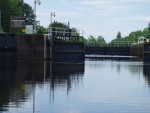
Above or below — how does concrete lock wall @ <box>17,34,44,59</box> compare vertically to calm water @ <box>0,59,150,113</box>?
above

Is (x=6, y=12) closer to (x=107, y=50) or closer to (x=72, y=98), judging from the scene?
(x=107, y=50)

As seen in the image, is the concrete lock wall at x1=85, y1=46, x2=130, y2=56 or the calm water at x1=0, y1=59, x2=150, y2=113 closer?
the calm water at x1=0, y1=59, x2=150, y2=113

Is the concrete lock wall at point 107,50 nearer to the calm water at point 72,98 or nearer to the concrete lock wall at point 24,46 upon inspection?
the concrete lock wall at point 24,46

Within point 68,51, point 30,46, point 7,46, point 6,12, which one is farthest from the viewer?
point 6,12

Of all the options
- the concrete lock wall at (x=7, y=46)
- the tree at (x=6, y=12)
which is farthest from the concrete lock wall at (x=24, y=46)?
the tree at (x=6, y=12)

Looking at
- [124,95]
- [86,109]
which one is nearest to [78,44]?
[124,95]

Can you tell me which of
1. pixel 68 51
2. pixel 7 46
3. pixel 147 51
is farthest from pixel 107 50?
pixel 7 46

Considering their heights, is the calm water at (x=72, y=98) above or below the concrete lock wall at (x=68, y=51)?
below

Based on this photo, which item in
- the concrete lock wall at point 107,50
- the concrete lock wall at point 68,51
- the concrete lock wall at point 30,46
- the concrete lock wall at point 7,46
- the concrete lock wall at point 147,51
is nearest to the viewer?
the concrete lock wall at point 30,46

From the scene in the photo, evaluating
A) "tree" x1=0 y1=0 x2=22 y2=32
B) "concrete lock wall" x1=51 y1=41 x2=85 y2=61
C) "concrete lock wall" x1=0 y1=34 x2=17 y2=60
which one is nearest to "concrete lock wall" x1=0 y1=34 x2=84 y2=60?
"concrete lock wall" x1=0 y1=34 x2=17 y2=60

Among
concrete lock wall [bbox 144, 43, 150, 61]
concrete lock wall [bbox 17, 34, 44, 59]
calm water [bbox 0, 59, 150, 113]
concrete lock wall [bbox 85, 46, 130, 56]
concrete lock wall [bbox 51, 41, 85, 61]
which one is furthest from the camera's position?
concrete lock wall [bbox 85, 46, 130, 56]

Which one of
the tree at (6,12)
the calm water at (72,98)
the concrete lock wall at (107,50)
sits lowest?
the calm water at (72,98)

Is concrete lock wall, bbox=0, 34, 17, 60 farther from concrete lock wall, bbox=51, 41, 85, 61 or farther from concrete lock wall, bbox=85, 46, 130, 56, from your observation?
→ concrete lock wall, bbox=85, 46, 130, 56

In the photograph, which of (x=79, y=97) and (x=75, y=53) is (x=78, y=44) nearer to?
(x=75, y=53)
